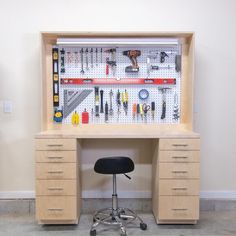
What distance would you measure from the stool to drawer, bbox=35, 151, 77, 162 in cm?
25

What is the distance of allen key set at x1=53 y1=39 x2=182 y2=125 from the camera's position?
272cm

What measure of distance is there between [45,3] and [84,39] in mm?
636

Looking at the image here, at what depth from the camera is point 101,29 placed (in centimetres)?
274

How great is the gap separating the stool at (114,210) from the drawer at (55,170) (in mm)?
227

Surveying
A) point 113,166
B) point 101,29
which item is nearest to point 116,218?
point 113,166

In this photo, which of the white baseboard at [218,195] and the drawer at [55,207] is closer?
the drawer at [55,207]

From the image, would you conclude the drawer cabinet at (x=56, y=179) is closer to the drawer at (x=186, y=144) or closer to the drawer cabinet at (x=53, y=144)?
the drawer cabinet at (x=53, y=144)

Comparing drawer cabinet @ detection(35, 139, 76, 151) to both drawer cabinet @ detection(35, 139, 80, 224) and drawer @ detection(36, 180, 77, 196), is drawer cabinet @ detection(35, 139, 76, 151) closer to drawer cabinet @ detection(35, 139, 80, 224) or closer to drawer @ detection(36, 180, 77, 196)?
drawer cabinet @ detection(35, 139, 80, 224)

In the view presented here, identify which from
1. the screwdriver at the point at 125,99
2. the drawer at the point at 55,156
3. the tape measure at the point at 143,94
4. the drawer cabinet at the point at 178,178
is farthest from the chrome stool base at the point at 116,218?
the tape measure at the point at 143,94

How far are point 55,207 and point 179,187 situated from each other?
115cm

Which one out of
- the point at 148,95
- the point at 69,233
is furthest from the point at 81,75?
the point at 69,233

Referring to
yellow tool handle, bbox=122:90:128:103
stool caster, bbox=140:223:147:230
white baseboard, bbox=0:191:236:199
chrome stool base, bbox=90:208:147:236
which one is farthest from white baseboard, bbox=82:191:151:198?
yellow tool handle, bbox=122:90:128:103

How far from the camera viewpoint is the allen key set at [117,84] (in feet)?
8.93

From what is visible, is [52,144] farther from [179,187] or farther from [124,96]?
[179,187]
